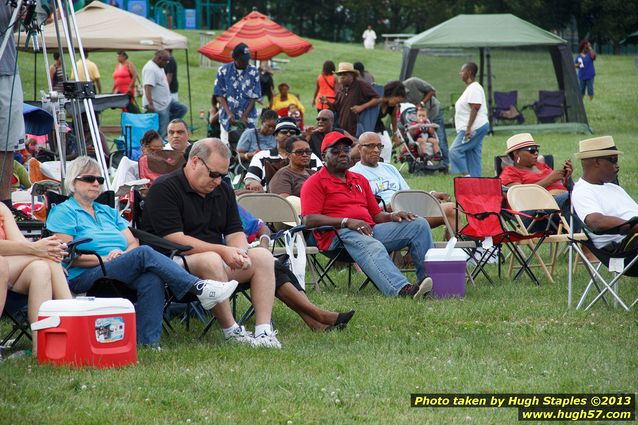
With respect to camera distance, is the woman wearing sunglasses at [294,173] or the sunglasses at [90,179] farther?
the woman wearing sunglasses at [294,173]

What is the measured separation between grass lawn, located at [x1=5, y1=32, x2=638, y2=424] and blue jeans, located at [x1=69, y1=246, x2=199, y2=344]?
18 cm

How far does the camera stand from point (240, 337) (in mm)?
6387

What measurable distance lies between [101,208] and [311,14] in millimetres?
51950

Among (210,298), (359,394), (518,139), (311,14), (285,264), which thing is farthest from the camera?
(311,14)

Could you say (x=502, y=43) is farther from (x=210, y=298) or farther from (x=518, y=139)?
(x=210, y=298)

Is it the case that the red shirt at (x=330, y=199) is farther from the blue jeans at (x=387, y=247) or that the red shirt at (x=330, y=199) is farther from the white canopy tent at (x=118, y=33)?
the white canopy tent at (x=118, y=33)

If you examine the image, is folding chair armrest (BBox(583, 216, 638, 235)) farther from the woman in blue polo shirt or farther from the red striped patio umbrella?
the woman in blue polo shirt

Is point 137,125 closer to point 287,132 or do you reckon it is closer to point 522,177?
point 287,132

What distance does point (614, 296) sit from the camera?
7492mm

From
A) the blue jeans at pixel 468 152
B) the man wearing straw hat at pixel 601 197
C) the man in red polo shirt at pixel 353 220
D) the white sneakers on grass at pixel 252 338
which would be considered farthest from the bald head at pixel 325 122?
the white sneakers on grass at pixel 252 338

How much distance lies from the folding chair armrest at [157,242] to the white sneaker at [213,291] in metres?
0.39

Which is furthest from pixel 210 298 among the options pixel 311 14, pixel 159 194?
pixel 311 14

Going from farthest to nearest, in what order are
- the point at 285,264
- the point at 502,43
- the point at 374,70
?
1. the point at 374,70
2. the point at 502,43
3. the point at 285,264

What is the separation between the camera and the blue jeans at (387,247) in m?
7.95
